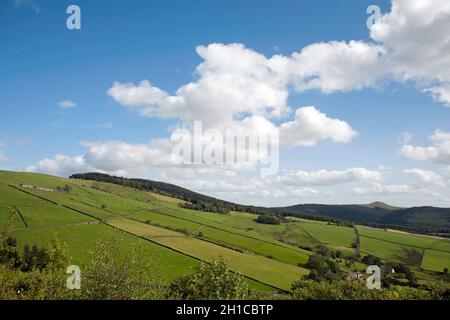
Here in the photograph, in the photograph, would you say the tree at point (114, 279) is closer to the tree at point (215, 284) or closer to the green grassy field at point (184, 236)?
the tree at point (215, 284)

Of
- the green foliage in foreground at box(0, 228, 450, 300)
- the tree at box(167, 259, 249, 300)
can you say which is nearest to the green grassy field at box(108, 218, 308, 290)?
the tree at box(167, 259, 249, 300)

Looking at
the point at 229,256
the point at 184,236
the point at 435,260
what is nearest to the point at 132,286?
the point at 229,256

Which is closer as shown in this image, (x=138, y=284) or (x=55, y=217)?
(x=138, y=284)

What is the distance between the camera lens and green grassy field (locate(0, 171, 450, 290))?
101250 millimetres

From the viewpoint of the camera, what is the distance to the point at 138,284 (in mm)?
38219

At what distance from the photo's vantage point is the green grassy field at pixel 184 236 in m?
101

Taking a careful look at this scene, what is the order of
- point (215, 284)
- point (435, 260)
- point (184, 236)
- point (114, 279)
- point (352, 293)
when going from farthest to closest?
point (435, 260) → point (184, 236) → point (352, 293) → point (215, 284) → point (114, 279)

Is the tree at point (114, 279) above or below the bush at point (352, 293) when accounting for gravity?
above

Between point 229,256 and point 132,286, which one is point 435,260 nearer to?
point 229,256

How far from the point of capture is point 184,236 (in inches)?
5074

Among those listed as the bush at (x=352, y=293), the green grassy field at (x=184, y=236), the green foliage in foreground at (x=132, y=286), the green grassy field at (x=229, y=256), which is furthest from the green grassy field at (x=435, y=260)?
the green foliage in foreground at (x=132, y=286)
